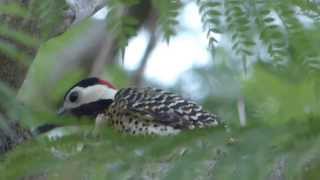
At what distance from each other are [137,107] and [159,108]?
15cm

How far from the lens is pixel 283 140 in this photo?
1.62m

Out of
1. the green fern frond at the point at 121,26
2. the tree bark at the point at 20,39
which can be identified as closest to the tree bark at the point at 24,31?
the tree bark at the point at 20,39

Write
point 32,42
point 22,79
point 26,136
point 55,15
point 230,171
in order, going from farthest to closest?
point 22,79
point 26,136
point 32,42
point 55,15
point 230,171

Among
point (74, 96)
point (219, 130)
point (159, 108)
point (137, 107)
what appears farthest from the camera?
point (74, 96)

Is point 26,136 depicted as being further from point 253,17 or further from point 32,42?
point 253,17

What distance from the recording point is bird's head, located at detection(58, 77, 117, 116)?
195 inches

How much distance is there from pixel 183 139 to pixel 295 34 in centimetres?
32

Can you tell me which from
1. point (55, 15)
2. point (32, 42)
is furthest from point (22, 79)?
point (55, 15)

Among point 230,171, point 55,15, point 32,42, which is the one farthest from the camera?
point 32,42

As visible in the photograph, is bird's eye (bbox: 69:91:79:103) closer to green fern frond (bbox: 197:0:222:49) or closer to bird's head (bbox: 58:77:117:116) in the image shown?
bird's head (bbox: 58:77:117:116)

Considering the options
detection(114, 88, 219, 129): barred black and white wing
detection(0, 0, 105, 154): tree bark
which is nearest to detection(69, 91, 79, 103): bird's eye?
detection(114, 88, 219, 129): barred black and white wing

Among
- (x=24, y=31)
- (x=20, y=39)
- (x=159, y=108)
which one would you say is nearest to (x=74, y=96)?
(x=159, y=108)

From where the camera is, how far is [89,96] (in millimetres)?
5117

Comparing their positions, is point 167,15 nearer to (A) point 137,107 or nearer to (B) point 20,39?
(B) point 20,39
